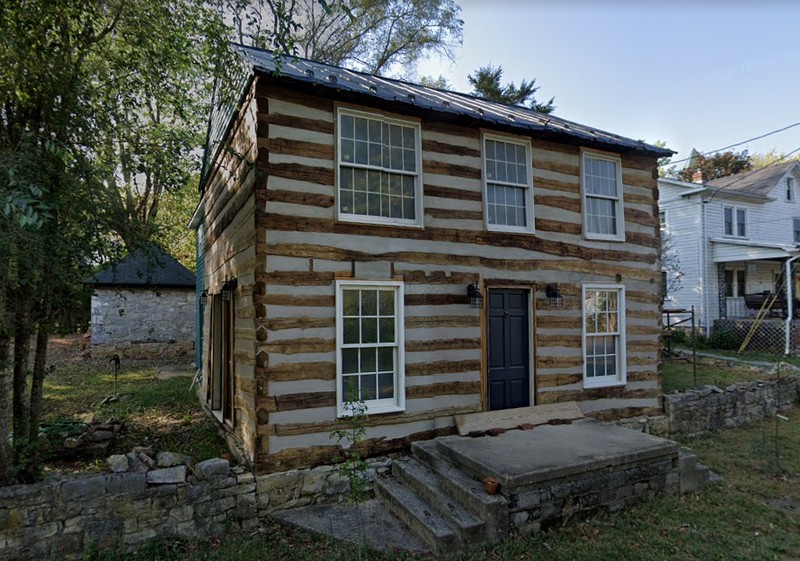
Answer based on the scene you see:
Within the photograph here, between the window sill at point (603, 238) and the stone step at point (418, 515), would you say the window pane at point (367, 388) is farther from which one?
the window sill at point (603, 238)

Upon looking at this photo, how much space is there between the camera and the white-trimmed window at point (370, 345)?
5824 millimetres

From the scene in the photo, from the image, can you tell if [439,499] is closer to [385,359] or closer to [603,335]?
[385,359]

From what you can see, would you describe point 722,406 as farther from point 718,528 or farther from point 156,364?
point 156,364

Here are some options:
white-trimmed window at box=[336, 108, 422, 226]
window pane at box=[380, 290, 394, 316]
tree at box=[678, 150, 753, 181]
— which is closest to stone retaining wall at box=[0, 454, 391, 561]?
window pane at box=[380, 290, 394, 316]

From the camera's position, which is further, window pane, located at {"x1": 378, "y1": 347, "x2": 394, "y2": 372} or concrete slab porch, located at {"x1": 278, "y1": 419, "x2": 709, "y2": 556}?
window pane, located at {"x1": 378, "y1": 347, "x2": 394, "y2": 372}

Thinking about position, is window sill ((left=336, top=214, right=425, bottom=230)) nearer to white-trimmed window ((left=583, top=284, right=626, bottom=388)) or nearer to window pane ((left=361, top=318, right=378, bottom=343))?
window pane ((left=361, top=318, right=378, bottom=343))

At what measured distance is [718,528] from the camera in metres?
5.08

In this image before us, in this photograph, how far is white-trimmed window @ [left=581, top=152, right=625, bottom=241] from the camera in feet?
26.3

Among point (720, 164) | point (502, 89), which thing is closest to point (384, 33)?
point (502, 89)

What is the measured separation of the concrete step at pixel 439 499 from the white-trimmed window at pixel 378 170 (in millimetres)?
3353

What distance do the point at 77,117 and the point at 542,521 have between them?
7234 millimetres

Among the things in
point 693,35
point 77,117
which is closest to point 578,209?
point 693,35

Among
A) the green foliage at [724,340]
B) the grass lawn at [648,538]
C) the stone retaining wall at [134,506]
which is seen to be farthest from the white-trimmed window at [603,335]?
Result: the green foliage at [724,340]

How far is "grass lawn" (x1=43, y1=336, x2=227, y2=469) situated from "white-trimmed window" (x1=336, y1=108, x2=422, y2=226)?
14.5 ft
